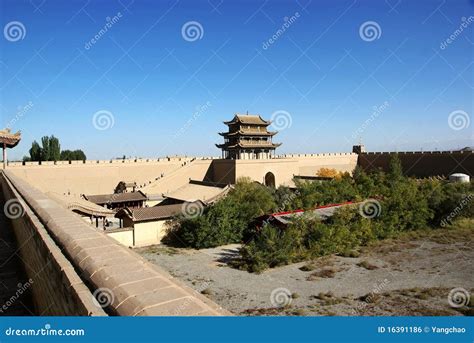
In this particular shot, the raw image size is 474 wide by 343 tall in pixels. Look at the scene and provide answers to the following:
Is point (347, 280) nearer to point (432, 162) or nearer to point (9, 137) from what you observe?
point (9, 137)

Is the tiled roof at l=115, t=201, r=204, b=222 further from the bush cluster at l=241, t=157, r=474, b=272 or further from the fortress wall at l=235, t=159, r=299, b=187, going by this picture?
the fortress wall at l=235, t=159, r=299, b=187

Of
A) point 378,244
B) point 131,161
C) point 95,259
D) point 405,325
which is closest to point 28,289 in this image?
point 95,259

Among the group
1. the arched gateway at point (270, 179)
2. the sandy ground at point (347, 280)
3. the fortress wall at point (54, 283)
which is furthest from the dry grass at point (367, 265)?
the arched gateway at point (270, 179)

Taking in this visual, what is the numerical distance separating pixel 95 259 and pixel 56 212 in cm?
261

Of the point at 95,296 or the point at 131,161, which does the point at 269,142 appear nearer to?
the point at 131,161

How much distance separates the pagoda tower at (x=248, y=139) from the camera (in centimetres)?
3284

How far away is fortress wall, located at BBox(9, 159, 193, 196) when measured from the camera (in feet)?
81.4

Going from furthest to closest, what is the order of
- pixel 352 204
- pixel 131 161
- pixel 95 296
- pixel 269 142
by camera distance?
pixel 269 142 < pixel 131 161 < pixel 352 204 < pixel 95 296

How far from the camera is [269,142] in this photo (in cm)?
3488

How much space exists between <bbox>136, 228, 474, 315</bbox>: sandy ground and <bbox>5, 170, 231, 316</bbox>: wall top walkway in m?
7.69

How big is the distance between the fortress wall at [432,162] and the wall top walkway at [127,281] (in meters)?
34.5

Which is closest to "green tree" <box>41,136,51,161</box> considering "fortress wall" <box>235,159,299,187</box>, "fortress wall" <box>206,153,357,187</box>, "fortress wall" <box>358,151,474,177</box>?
"fortress wall" <box>206,153,357,187</box>

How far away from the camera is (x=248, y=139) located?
110 ft

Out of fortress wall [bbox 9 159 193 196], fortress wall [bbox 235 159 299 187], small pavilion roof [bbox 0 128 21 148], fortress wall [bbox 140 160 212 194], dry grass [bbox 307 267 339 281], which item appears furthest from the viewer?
fortress wall [bbox 235 159 299 187]
